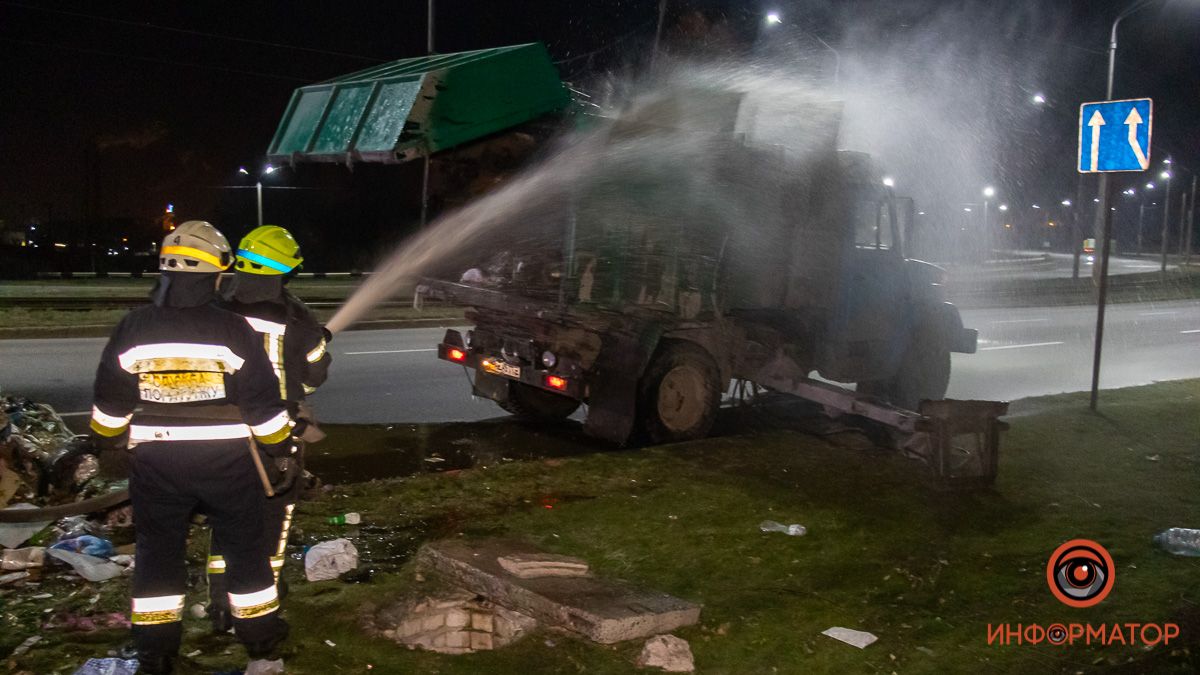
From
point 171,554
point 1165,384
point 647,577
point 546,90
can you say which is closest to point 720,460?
point 647,577

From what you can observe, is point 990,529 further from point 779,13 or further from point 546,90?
point 779,13

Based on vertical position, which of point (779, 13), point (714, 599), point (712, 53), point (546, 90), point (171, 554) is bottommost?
point (714, 599)

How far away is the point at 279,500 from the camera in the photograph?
4277mm

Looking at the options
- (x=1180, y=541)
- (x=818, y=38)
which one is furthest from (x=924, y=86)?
(x=1180, y=541)

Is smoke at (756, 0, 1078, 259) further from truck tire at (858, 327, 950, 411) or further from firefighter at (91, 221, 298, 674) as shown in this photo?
firefighter at (91, 221, 298, 674)

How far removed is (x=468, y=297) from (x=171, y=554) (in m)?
4.50

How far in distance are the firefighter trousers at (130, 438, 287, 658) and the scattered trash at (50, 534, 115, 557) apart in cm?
152

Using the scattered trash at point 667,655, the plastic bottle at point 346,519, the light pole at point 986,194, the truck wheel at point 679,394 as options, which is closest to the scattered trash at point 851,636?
the scattered trash at point 667,655

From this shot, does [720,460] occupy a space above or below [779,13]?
below

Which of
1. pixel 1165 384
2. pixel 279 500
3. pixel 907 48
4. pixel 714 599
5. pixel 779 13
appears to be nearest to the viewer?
pixel 279 500

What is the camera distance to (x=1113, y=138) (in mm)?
9367

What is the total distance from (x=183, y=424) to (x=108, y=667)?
0.97 meters

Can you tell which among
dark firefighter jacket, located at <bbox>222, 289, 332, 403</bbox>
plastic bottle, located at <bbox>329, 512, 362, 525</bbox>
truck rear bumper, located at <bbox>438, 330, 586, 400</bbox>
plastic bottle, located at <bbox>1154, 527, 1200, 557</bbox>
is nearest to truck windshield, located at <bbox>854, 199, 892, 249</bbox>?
truck rear bumper, located at <bbox>438, 330, 586, 400</bbox>

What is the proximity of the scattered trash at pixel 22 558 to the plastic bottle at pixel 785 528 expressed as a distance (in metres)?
3.84
